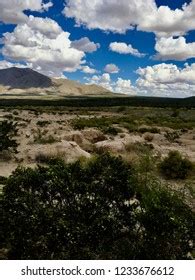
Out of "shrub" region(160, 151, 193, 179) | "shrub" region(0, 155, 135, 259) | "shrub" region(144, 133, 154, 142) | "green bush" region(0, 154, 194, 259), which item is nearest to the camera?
"green bush" region(0, 154, 194, 259)

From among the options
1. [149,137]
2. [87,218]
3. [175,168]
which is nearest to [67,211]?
[87,218]

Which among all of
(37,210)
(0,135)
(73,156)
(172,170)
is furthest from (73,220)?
(0,135)

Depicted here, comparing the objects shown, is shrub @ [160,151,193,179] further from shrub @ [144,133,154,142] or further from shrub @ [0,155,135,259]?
shrub @ [144,133,154,142]

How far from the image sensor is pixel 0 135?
29.1 meters

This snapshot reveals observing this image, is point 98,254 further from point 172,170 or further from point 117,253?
point 172,170

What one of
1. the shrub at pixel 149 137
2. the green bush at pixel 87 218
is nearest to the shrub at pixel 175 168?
the green bush at pixel 87 218

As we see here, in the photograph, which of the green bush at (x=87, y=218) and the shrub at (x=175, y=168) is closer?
the green bush at (x=87, y=218)

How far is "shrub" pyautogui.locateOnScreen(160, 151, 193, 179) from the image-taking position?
880 inches

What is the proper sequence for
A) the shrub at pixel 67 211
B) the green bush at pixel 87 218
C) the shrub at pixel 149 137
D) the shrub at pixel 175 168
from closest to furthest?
the green bush at pixel 87 218 < the shrub at pixel 67 211 < the shrub at pixel 175 168 < the shrub at pixel 149 137

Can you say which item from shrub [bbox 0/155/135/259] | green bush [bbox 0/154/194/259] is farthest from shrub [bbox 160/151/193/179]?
green bush [bbox 0/154/194/259]

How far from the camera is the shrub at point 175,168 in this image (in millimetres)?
22359

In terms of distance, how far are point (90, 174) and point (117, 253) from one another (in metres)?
2.92

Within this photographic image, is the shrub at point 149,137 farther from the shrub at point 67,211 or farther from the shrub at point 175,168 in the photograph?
the shrub at point 67,211
